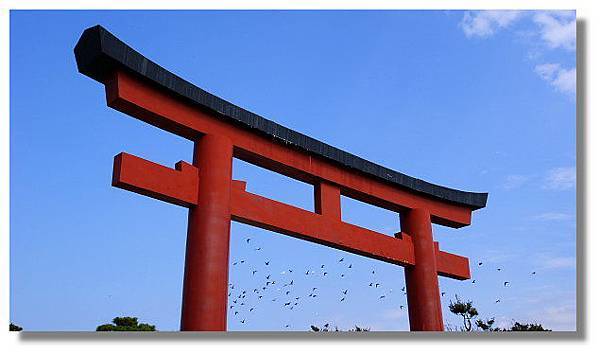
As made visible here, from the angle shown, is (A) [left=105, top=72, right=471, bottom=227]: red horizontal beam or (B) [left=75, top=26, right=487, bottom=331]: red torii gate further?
(A) [left=105, top=72, right=471, bottom=227]: red horizontal beam

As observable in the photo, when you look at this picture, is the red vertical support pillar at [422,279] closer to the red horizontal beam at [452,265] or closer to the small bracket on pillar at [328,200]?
the red horizontal beam at [452,265]

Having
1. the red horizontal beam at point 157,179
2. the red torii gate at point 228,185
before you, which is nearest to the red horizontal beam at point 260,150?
the red torii gate at point 228,185

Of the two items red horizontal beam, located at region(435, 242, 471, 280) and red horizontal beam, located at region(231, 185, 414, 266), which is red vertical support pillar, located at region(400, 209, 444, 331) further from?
red horizontal beam, located at region(435, 242, 471, 280)

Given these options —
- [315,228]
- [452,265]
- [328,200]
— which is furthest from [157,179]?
[452,265]

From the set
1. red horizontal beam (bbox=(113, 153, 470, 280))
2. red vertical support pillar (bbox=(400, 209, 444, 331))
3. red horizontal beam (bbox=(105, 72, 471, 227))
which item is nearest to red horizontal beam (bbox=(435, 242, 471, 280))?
red horizontal beam (bbox=(113, 153, 470, 280))

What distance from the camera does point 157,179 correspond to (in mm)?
4598

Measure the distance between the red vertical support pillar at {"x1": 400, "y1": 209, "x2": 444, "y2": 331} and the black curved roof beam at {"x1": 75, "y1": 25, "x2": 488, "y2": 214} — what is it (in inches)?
16.9

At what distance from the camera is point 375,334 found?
135 inches

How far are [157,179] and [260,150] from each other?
4.11ft

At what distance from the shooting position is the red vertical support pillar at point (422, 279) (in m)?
6.35

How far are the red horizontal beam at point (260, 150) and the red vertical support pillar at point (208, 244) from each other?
238mm

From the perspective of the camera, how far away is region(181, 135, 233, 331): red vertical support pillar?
444 centimetres

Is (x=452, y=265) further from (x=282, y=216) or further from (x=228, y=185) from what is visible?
(x=228, y=185)

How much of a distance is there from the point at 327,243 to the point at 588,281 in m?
2.66
